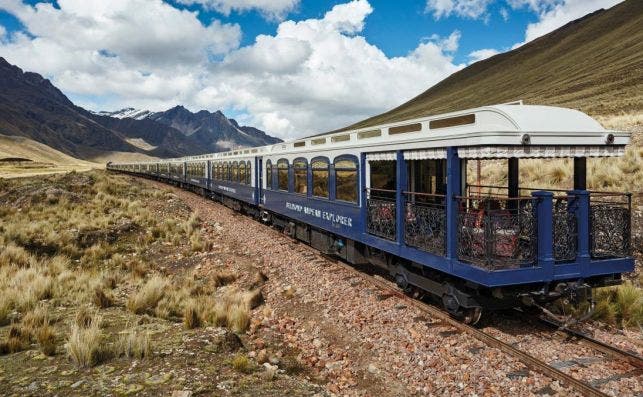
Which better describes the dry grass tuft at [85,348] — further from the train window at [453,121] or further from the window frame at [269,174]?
the window frame at [269,174]

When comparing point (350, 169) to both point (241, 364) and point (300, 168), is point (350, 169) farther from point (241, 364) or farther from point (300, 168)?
point (241, 364)

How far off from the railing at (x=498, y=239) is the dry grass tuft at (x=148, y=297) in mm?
6167

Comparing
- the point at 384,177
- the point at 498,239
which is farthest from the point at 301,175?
the point at 498,239

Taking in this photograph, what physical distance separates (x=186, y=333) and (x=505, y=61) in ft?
523

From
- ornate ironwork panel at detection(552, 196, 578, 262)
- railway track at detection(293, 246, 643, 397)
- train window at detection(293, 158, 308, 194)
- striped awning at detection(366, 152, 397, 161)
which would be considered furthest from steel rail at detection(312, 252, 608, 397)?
train window at detection(293, 158, 308, 194)

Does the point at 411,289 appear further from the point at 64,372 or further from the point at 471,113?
the point at 64,372

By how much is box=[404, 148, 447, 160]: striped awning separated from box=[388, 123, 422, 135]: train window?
0.49 meters

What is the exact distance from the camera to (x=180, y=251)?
15031mm

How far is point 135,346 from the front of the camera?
20.7 ft

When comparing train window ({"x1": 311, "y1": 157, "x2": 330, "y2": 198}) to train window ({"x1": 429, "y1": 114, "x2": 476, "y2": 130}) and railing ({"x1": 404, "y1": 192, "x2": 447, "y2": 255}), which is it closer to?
railing ({"x1": 404, "y1": 192, "x2": 447, "y2": 255})

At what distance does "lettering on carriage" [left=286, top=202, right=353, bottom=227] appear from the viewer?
11156mm

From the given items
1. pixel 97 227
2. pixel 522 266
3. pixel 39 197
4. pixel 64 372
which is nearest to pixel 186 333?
pixel 64 372

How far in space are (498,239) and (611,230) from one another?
7.41ft

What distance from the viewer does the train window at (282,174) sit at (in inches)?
616
